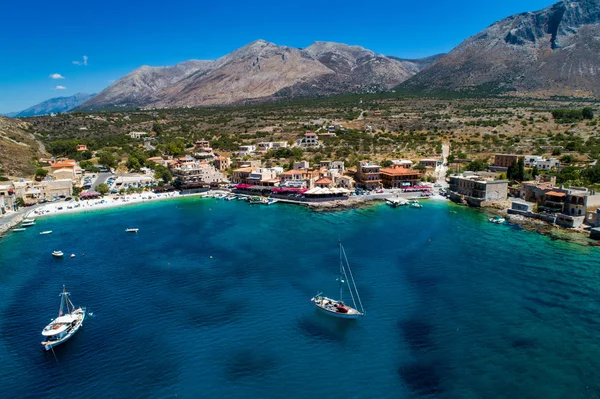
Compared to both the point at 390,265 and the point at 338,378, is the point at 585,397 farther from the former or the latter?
the point at 390,265

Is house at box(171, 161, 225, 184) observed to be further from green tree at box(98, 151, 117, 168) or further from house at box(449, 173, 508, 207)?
house at box(449, 173, 508, 207)

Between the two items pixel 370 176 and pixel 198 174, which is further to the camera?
pixel 198 174

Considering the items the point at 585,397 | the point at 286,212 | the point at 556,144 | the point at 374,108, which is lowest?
the point at 585,397

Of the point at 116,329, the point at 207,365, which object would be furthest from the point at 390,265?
the point at 116,329

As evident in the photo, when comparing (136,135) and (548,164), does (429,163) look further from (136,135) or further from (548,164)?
(136,135)

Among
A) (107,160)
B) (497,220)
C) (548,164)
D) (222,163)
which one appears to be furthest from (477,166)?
(107,160)

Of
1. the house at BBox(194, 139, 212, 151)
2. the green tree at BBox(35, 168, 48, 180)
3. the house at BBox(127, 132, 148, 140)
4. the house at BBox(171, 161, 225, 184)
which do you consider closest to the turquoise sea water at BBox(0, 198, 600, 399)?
the house at BBox(171, 161, 225, 184)

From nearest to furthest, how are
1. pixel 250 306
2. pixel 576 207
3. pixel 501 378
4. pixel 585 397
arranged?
pixel 585 397 → pixel 501 378 → pixel 250 306 → pixel 576 207

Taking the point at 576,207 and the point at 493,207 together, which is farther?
the point at 493,207
